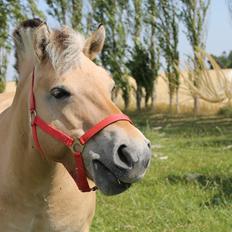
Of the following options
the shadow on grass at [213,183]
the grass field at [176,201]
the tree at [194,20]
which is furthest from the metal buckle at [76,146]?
the tree at [194,20]

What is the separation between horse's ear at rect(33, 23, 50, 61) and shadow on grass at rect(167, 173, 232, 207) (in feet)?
10.5

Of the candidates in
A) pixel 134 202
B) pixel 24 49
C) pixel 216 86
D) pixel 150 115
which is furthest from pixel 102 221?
pixel 150 115

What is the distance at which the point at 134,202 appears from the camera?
5.47 meters

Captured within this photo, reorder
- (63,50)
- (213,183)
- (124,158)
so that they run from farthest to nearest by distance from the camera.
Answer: (213,183), (63,50), (124,158)

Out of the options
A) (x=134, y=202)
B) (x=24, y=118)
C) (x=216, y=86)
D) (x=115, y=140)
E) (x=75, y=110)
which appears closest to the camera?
(x=115, y=140)

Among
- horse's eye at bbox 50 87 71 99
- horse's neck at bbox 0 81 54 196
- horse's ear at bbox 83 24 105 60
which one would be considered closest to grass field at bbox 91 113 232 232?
horse's neck at bbox 0 81 54 196

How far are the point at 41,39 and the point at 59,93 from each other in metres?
0.29

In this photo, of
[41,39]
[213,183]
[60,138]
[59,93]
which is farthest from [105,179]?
[213,183]

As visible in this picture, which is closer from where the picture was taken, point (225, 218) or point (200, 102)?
point (225, 218)

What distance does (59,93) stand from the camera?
248cm

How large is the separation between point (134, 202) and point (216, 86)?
9.15 ft

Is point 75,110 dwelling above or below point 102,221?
above

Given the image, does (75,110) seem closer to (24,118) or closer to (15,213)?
(24,118)

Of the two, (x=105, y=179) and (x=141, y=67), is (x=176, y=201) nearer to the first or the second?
(x=105, y=179)
